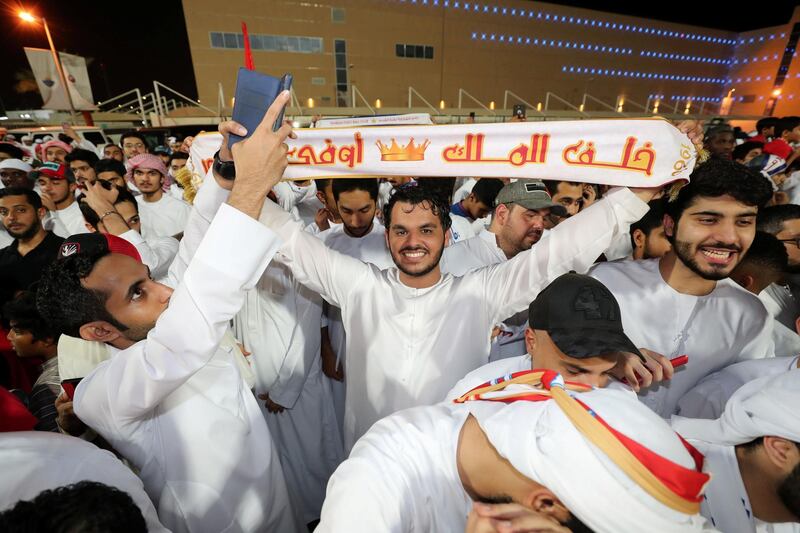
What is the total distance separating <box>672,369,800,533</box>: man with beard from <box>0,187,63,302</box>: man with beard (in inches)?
176

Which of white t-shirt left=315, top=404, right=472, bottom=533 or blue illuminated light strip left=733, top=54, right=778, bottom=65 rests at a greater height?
blue illuminated light strip left=733, top=54, right=778, bottom=65

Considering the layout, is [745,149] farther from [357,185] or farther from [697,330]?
[357,185]

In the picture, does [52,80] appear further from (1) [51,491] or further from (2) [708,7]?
(2) [708,7]

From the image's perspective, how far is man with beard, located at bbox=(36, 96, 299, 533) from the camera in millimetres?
1060

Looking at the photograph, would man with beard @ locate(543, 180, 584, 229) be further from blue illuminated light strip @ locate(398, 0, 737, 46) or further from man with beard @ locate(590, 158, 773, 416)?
blue illuminated light strip @ locate(398, 0, 737, 46)

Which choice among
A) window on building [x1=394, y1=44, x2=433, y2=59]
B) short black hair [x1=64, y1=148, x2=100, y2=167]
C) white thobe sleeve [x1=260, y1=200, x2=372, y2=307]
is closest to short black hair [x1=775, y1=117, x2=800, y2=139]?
white thobe sleeve [x1=260, y1=200, x2=372, y2=307]

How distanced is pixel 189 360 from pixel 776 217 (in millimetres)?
3748

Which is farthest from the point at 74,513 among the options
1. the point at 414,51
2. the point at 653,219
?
the point at 414,51

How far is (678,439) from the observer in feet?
2.53

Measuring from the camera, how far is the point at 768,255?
2.12 meters

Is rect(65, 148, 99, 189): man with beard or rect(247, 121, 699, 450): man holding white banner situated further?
rect(65, 148, 99, 189): man with beard

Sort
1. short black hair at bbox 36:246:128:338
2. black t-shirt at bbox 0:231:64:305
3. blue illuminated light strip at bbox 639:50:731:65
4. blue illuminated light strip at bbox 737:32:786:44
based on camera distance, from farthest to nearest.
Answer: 1. blue illuminated light strip at bbox 639:50:731:65
2. blue illuminated light strip at bbox 737:32:786:44
3. black t-shirt at bbox 0:231:64:305
4. short black hair at bbox 36:246:128:338

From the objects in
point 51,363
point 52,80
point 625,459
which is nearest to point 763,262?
point 625,459

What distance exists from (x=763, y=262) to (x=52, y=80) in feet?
53.4
